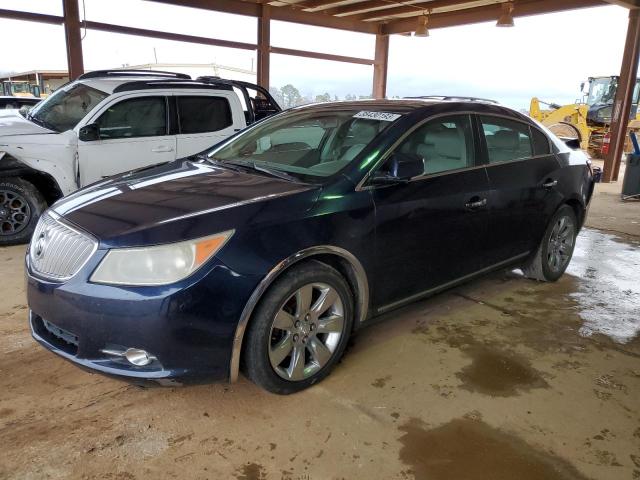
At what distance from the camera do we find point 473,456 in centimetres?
221

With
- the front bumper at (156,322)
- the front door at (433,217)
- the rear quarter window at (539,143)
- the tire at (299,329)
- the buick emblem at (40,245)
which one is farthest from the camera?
the rear quarter window at (539,143)

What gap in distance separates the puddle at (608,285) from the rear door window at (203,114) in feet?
13.5

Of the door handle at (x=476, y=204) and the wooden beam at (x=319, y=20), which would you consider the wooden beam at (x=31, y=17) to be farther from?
the door handle at (x=476, y=204)

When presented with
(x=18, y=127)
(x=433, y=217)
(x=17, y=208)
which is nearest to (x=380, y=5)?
(x=18, y=127)

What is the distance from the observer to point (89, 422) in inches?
92.5

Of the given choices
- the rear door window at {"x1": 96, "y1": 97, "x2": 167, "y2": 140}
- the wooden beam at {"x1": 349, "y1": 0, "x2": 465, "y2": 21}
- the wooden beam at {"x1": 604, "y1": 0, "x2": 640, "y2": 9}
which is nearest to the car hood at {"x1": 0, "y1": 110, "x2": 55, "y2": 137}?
the rear door window at {"x1": 96, "y1": 97, "x2": 167, "y2": 140}

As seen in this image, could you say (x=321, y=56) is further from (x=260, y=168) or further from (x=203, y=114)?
(x=260, y=168)

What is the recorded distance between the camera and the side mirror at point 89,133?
5.02m

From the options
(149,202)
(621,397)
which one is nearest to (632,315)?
(621,397)

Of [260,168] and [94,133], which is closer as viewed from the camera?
[260,168]

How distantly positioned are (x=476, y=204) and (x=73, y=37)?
8.47m

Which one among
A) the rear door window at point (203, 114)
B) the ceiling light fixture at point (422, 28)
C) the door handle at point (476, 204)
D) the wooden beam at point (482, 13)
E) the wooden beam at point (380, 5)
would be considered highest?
the wooden beam at point (380, 5)

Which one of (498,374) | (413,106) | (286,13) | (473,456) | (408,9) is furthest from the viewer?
(408,9)

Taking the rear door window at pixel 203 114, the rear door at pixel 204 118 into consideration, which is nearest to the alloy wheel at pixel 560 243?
the rear door at pixel 204 118
